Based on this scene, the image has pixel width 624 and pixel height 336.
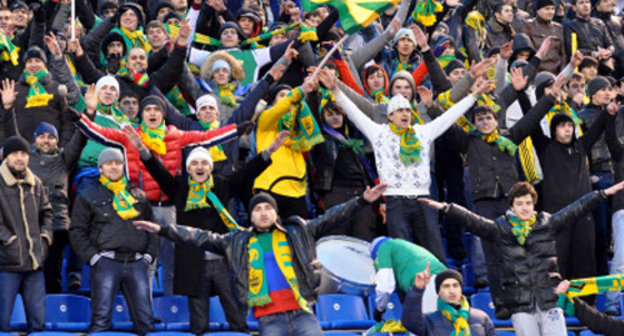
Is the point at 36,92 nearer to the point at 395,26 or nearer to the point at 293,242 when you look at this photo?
the point at 293,242

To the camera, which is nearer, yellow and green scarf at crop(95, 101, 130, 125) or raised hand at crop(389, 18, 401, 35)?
yellow and green scarf at crop(95, 101, 130, 125)

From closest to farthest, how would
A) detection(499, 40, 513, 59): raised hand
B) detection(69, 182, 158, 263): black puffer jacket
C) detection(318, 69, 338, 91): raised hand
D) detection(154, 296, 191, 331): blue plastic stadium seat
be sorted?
detection(69, 182, 158, 263): black puffer jacket, detection(154, 296, 191, 331): blue plastic stadium seat, detection(318, 69, 338, 91): raised hand, detection(499, 40, 513, 59): raised hand

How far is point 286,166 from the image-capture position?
11.6 meters

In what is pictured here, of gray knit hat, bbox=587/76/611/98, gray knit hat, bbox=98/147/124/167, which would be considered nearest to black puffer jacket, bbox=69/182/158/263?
gray knit hat, bbox=98/147/124/167

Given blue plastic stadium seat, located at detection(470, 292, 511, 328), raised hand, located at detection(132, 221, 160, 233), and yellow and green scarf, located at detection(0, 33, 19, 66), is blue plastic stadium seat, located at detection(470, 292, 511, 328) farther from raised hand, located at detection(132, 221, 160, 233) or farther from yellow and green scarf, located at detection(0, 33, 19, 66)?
yellow and green scarf, located at detection(0, 33, 19, 66)

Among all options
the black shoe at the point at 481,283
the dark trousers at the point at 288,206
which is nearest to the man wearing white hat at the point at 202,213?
the dark trousers at the point at 288,206

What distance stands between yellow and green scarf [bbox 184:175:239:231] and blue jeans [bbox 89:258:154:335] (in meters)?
0.65

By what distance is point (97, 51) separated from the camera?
46.3ft

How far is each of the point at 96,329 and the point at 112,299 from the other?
0.29 meters

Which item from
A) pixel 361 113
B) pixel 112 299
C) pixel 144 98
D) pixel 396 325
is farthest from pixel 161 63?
pixel 396 325

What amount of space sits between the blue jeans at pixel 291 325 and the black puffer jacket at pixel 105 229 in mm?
1526

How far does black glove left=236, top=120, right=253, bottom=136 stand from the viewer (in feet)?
36.8

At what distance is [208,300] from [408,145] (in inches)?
88.0

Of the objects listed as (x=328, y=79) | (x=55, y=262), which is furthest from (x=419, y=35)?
(x=55, y=262)
